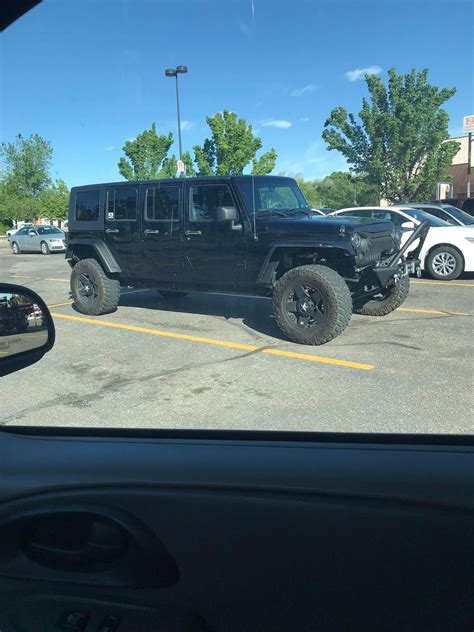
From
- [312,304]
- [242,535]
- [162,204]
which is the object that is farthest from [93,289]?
[242,535]

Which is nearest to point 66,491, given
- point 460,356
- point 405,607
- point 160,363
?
point 405,607

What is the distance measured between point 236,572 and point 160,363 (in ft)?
10.9

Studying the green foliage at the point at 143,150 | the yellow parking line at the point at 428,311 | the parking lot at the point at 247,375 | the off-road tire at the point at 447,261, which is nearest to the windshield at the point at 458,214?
the off-road tire at the point at 447,261

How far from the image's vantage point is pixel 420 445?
138 cm

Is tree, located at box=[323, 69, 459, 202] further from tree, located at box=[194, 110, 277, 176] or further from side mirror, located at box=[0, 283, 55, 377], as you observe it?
side mirror, located at box=[0, 283, 55, 377]

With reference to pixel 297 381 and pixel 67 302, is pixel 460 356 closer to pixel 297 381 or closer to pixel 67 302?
pixel 297 381

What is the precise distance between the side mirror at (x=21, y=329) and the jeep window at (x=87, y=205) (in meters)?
5.70

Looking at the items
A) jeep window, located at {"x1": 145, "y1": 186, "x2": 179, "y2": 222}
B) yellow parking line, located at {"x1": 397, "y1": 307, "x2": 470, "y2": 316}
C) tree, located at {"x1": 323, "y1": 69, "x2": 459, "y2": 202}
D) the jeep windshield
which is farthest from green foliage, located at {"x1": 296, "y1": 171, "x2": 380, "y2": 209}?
yellow parking line, located at {"x1": 397, "y1": 307, "x2": 470, "y2": 316}

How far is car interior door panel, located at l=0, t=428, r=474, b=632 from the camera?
112 centimetres

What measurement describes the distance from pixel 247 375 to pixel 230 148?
7.08 feet

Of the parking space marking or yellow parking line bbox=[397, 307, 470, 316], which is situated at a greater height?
yellow parking line bbox=[397, 307, 470, 316]

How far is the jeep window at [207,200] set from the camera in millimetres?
5727

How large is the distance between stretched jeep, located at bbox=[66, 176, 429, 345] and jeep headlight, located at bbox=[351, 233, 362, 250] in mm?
17

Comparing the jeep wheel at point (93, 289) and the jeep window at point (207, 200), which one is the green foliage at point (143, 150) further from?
the jeep wheel at point (93, 289)
